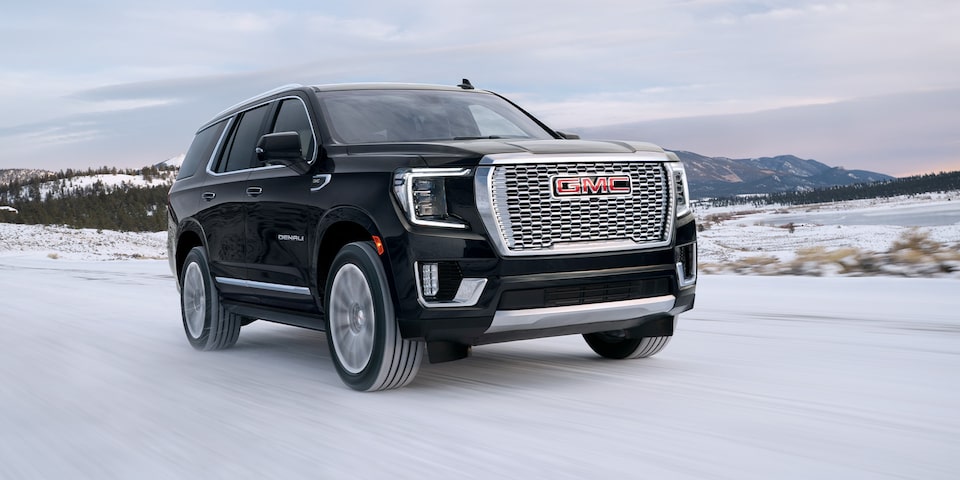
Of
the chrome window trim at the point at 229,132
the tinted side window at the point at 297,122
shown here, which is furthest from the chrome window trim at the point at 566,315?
the tinted side window at the point at 297,122

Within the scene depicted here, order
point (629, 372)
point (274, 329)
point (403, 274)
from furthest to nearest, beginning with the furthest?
point (274, 329) → point (629, 372) → point (403, 274)

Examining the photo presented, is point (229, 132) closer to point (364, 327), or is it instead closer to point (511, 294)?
point (364, 327)

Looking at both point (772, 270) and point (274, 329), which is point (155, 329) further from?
point (772, 270)

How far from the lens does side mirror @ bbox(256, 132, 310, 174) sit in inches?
217

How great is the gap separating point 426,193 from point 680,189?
1.51 meters

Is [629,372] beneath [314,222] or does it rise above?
beneath

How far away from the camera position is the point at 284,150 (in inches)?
219

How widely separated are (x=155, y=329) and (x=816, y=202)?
523 feet

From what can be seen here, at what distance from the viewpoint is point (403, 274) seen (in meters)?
4.76

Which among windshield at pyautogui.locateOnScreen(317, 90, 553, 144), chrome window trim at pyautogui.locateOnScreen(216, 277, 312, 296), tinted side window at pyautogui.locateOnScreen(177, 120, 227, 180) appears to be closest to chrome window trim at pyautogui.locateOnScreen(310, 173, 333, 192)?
windshield at pyautogui.locateOnScreen(317, 90, 553, 144)

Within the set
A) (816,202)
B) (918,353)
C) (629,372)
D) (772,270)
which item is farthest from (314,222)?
(816,202)

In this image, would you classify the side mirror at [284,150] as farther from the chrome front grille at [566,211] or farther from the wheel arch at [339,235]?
the chrome front grille at [566,211]

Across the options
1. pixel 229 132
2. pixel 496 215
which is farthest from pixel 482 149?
pixel 229 132

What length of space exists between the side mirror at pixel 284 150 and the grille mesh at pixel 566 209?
1411 mm
